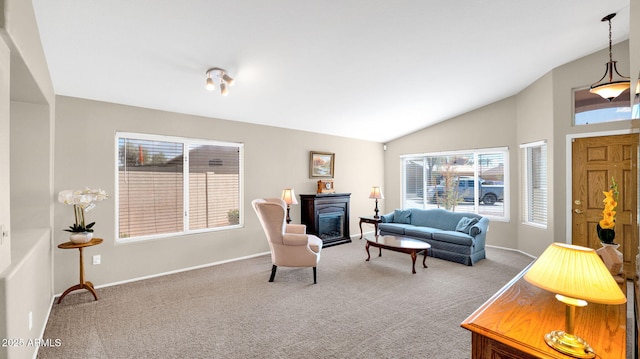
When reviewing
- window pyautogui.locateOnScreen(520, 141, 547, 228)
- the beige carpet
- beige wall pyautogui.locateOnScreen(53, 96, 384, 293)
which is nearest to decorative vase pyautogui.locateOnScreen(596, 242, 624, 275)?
the beige carpet

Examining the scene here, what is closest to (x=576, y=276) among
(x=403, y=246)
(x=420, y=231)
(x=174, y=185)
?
(x=403, y=246)

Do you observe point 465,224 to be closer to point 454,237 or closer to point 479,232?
point 479,232

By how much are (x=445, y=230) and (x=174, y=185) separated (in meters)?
4.79

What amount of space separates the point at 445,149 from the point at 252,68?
15.8ft

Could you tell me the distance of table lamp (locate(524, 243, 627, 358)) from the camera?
3.56ft

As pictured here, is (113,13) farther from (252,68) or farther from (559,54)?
(559,54)

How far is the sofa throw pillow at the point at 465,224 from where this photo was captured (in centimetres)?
486

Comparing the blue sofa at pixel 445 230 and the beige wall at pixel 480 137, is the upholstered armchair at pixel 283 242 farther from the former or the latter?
the beige wall at pixel 480 137

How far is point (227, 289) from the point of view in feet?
11.6

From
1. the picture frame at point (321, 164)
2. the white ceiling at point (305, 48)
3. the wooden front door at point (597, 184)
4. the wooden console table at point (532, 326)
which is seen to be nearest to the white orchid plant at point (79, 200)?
the white ceiling at point (305, 48)

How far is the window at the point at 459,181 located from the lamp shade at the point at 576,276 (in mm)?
5150

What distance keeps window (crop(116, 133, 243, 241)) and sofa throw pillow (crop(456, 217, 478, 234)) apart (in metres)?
3.93

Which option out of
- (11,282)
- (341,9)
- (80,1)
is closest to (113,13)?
(80,1)

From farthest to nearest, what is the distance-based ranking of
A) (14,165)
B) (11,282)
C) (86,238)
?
(86,238), (14,165), (11,282)
